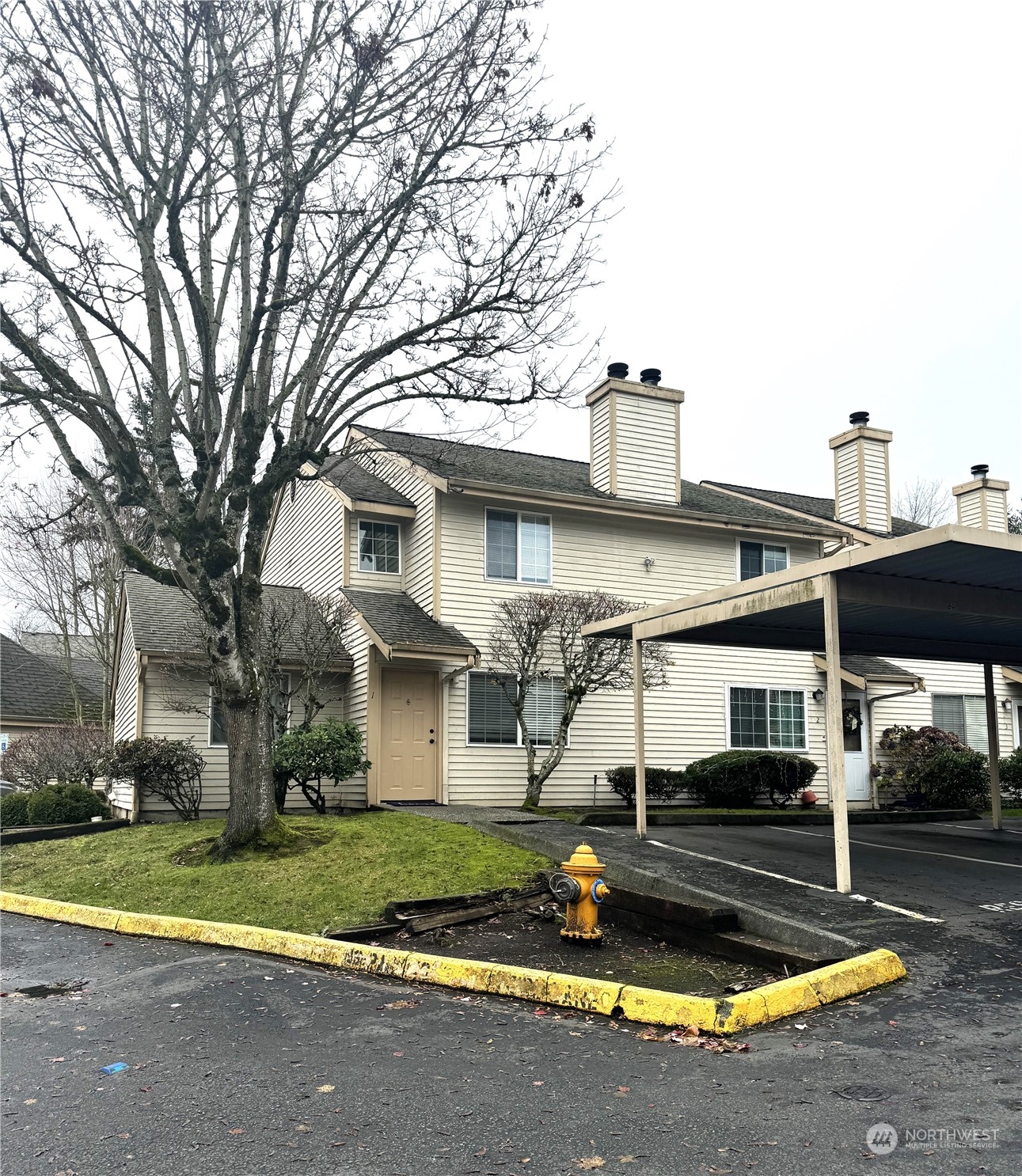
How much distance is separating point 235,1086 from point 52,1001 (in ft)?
8.86

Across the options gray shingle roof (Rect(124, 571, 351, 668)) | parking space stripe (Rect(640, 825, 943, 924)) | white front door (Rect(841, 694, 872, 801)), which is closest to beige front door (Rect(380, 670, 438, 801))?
gray shingle roof (Rect(124, 571, 351, 668))

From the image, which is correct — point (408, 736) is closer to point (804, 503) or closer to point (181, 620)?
point (181, 620)

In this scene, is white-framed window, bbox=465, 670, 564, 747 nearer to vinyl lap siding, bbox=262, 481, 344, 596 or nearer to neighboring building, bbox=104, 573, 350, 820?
neighboring building, bbox=104, 573, 350, 820

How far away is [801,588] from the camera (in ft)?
31.4

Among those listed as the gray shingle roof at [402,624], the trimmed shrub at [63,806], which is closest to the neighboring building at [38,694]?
the trimmed shrub at [63,806]

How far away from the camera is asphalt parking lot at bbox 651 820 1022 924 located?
9016mm

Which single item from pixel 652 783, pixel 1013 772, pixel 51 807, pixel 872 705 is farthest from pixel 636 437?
pixel 51 807

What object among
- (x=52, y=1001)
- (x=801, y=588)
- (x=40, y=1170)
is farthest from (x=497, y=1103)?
(x=801, y=588)

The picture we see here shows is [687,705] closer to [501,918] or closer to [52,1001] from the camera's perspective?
[501,918]

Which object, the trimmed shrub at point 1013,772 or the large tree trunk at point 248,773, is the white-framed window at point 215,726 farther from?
the trimmed shrub at point 1013,772

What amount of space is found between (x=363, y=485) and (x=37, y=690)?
1469 cm

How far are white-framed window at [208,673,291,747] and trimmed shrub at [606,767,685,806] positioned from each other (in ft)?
19.9

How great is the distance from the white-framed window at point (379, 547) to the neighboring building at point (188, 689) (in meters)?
1.57

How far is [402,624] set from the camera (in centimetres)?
1644
